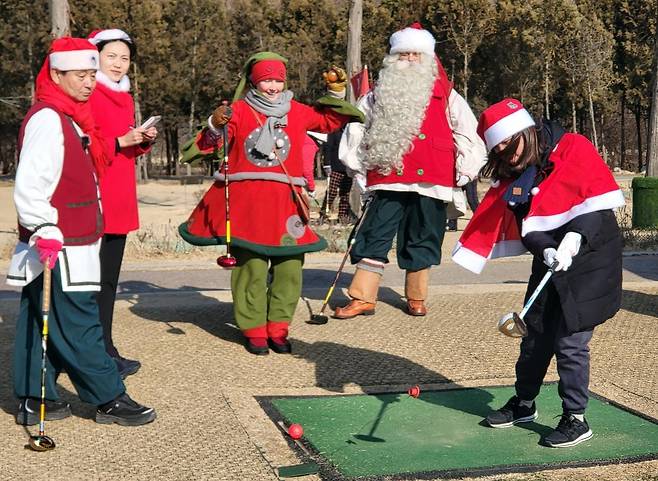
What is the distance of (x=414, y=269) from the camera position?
767 centimetres

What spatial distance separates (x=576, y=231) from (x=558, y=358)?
0.61 metres

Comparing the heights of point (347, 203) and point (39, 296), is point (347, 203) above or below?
below

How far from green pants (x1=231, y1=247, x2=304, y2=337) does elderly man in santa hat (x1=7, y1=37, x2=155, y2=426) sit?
5.18 ft

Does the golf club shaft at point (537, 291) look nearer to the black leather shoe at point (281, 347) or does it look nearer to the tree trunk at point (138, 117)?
the black leather shoe at point (281, 347)

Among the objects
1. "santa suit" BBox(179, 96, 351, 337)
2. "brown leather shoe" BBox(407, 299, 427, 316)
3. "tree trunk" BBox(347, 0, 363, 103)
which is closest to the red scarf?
"santa suit" BBox(179, 96, 351, 337)

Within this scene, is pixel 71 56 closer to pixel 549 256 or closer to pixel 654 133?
pixel 549 256

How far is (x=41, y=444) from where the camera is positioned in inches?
176

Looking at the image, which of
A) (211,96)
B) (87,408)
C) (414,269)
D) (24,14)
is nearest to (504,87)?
(211,96)

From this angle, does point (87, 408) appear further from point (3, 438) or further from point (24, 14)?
point (24, 14)

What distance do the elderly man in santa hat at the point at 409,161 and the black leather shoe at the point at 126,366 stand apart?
6.54 ft

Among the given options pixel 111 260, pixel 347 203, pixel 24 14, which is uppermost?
pixel 24 14

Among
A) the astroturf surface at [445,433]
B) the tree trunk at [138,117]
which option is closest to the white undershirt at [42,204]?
the astroturf surface at [445,433]

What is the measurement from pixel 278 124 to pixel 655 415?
2810 millimetres

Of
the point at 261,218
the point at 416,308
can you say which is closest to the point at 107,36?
the point at 261,218
